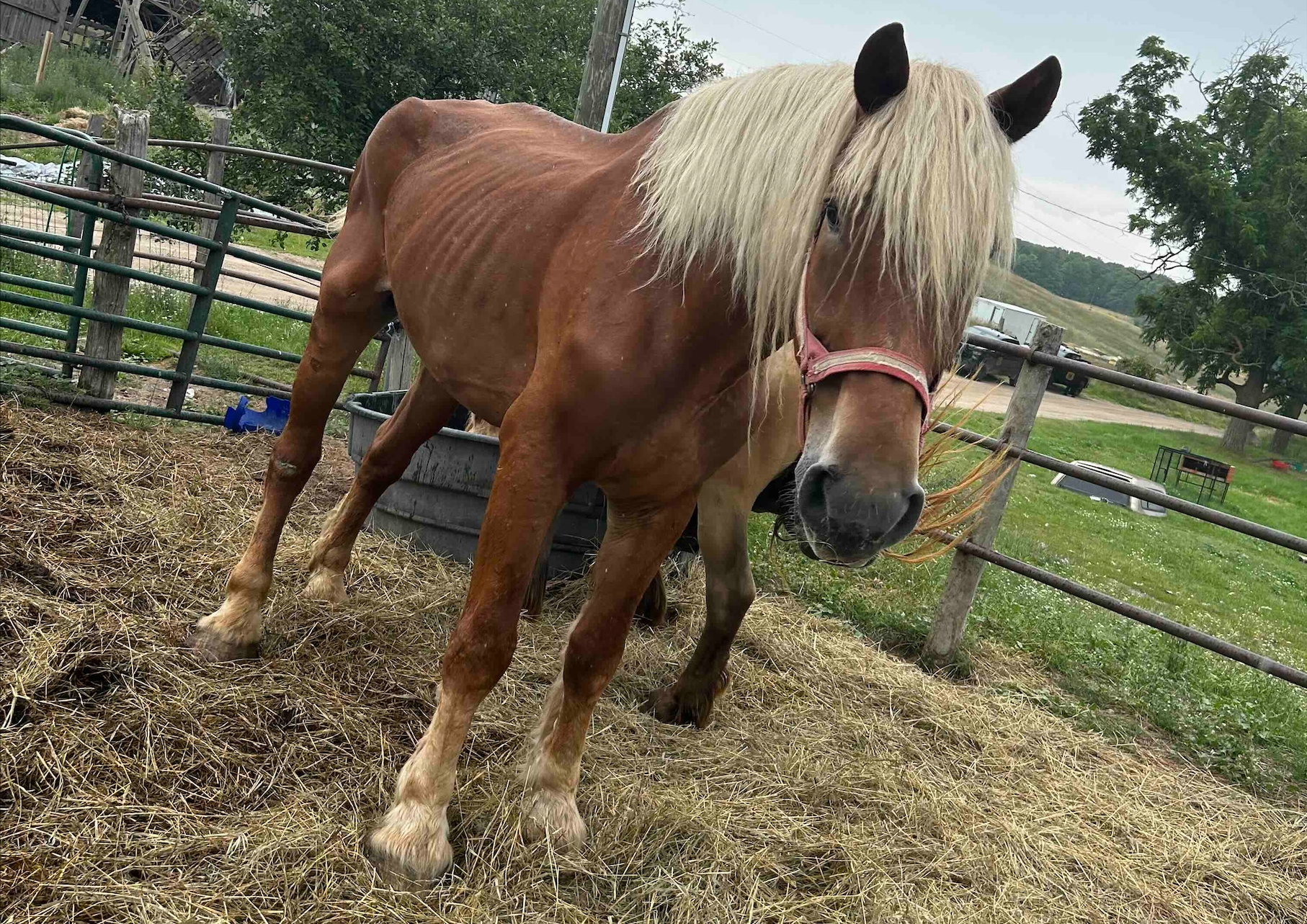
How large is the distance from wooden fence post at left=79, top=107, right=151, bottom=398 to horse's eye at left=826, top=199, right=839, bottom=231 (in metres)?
4.26

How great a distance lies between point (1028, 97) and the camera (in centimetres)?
171

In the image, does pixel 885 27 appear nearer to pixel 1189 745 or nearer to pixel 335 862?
pixel 335 862

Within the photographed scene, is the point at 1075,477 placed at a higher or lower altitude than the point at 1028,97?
lower

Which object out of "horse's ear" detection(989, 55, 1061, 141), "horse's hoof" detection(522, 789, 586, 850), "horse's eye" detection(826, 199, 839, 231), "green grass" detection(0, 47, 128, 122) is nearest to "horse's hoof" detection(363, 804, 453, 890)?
"horse's hoof" detection(522, 789, 586, 850)

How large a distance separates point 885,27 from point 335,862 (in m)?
1.89

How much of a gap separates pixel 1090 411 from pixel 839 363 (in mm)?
25921

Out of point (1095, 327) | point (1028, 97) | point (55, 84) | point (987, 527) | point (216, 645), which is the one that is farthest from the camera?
point (1095, 327)

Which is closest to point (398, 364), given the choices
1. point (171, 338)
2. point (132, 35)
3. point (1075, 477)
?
point (171, 338)

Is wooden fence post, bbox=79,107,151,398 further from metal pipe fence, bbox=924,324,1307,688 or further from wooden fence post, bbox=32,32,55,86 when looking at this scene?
wooden fence post, bbox=32,32,55,86

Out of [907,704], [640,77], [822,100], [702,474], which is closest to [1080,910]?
[907,704]

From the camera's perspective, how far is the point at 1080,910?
251cm

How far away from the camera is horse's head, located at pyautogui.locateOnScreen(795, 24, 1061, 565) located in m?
1.44

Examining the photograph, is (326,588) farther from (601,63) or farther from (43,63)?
(43,63)

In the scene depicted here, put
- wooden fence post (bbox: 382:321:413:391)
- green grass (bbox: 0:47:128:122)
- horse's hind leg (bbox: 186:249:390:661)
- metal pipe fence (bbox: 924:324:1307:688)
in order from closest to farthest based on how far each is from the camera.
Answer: horse's hind leg (bbox: 186:249:390:661) → metal pipe fence (bbox: 924:324:1307:688) → wooden fence post (bbox: 382:321:413:391) → green grass (bbox: 0:47:128:122)
